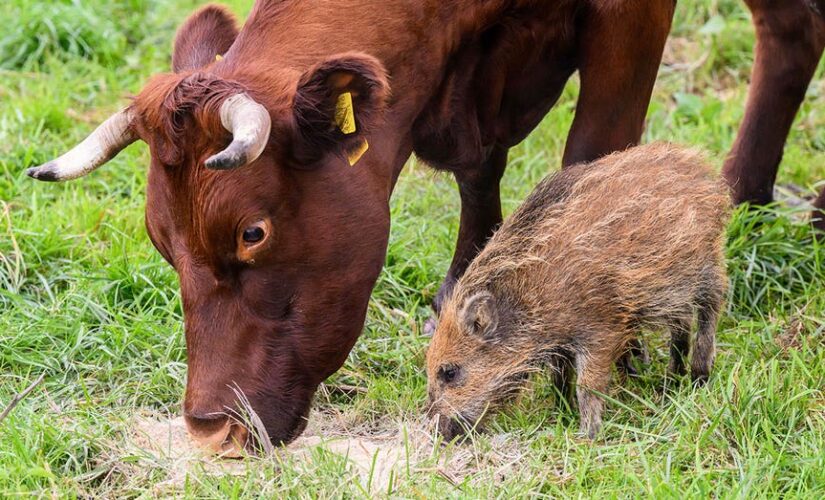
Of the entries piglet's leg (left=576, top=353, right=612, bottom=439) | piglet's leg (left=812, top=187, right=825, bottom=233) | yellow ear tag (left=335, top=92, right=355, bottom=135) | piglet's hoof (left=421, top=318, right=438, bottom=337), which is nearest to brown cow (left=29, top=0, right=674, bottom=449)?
yellow ear tag (left=335, top=92, right=355, bottom=135)

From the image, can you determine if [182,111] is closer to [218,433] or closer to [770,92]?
[218,433]

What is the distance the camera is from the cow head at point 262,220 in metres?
4.18

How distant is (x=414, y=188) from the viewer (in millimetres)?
7180

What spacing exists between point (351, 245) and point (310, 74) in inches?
24.5

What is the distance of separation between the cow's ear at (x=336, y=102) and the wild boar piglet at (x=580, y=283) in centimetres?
83

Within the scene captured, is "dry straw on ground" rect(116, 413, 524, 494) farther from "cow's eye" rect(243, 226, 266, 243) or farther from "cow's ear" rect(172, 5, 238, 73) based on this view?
"cow's ear" rect(172, 5, 238, 73)

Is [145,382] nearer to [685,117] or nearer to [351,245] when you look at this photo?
[351,245]

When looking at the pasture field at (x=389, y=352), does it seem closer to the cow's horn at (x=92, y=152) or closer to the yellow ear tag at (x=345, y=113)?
the cow's horn at (x=92, y=152)

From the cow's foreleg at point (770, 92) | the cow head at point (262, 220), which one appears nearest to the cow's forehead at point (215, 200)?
the cow head at point (262, 220)

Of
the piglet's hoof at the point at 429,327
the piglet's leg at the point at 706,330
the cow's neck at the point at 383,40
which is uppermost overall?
the cow's neck at the point at 383,40

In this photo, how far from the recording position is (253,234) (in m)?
4.23

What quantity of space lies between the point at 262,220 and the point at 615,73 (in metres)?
1.66

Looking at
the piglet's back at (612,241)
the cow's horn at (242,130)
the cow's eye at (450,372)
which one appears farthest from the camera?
the cow's eye at (450,372)

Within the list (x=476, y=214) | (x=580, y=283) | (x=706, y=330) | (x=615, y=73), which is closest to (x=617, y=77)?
(x=615, y=73)
